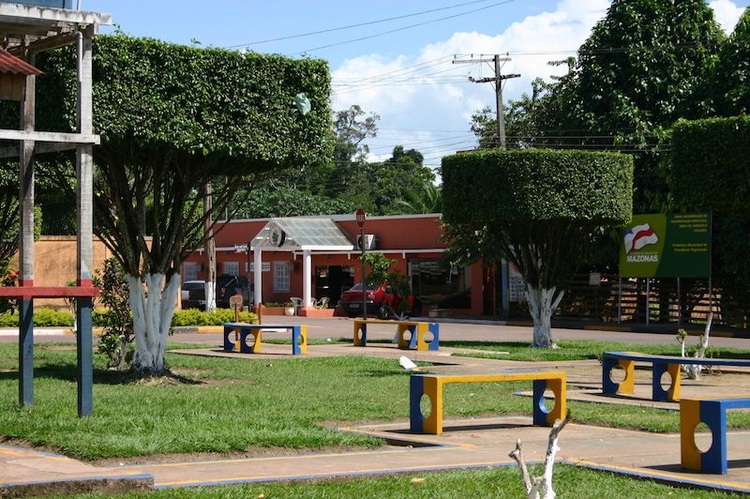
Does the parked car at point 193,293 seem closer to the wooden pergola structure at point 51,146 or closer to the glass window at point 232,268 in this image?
the glass window at point 232,268

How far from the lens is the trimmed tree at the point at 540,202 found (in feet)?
87.4

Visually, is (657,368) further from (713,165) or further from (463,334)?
(463,334)

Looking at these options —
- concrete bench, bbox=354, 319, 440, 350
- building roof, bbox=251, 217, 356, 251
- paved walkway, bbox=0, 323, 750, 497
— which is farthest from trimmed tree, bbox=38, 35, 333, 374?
building roof, bbox=251, 217, 356, 251

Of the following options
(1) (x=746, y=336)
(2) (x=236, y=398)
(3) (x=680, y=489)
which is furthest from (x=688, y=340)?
(3) (x=680, y=489)

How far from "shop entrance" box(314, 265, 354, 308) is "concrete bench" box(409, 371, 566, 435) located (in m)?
40.0

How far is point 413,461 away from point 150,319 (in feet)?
30.2

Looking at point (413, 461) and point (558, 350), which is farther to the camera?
point (558, 350)

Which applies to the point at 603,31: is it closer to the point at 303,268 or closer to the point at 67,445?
the point at 303,268

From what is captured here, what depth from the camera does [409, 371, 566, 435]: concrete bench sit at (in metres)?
11.9

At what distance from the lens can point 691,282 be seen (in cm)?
3994

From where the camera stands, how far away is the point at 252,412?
42.9ft

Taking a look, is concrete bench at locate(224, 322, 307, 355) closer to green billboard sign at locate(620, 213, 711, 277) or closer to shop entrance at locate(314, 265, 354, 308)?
green billboard sign at locate(620, 213, 711, 277)

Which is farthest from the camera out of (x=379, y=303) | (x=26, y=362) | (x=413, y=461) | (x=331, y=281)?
(x=331, y=281)

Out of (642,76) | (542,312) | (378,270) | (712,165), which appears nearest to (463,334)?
(378,270)
